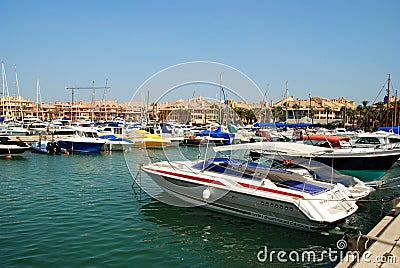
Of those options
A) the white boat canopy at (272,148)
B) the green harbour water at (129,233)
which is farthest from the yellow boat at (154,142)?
the white boat canopy at (272,148)

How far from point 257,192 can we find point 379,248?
14.4ft

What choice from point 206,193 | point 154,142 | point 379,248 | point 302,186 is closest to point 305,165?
point 302,186

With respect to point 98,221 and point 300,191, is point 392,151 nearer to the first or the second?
point 300,191

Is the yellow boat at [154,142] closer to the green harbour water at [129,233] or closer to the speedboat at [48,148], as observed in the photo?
the green harbour water at [129,233]

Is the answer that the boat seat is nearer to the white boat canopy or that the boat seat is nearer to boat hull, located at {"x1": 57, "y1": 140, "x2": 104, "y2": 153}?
the white boat canopy

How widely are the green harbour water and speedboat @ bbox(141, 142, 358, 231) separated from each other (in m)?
0.38

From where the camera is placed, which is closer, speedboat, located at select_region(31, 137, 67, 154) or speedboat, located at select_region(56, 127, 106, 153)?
speedboat, located at select_region(31, 137, 67, 154)

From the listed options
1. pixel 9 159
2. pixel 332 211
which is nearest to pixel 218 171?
pixel 332 211

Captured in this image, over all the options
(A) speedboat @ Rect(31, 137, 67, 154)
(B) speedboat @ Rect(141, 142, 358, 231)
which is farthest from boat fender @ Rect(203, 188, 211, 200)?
(A) speedboat @ Rect(31, 137, 67, 154)

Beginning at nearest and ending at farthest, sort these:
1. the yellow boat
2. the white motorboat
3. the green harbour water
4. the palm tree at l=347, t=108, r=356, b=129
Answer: the green harbour water
the white motorboat
the yellow boat
the palm tree at l=347, t=108, r=356, b=129

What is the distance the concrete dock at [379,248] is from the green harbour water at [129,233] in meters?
1.36

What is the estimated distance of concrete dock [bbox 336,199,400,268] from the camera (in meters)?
6.66

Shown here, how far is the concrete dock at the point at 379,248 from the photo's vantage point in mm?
6662

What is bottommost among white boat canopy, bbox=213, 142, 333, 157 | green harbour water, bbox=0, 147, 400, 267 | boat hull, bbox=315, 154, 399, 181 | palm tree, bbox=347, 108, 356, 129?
green harbour water, bbox=0, 147, 400, 267
